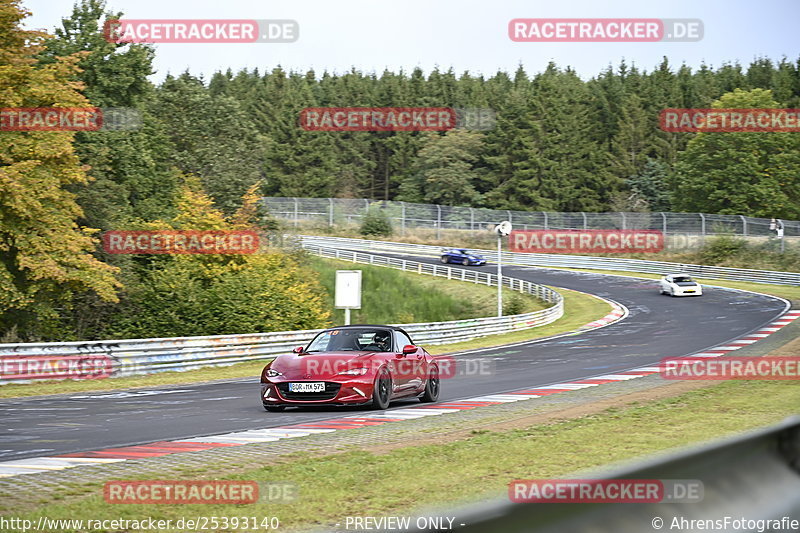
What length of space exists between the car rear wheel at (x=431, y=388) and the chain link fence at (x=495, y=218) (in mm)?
54215

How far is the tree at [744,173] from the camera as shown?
302 feet

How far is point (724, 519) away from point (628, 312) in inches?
1791

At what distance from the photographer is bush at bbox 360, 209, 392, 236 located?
281ft

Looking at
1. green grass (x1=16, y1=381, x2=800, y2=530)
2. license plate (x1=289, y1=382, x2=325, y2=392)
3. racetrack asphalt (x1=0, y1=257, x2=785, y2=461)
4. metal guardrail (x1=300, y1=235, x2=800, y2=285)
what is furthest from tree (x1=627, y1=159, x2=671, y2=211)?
license plate (x1=289, y1=382, x2=325, y2=392)

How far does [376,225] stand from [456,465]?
7705cm

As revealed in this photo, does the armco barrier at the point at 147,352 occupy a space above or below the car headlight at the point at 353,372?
below

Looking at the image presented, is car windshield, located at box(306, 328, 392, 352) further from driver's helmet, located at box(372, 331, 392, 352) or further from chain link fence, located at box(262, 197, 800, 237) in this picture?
chain link fence, located at box(262, 197, 800, 237)

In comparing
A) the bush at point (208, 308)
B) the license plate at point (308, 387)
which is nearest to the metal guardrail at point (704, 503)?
the license plate at point (308, 387)

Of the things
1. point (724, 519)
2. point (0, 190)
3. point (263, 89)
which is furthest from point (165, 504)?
point (263, 89)

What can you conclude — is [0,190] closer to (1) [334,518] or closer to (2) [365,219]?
(1) [334,518]

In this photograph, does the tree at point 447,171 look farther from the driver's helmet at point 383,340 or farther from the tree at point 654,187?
the driver's helmet at point 383,340

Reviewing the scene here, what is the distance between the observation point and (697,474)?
3.42 m

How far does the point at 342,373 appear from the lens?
48.3ft

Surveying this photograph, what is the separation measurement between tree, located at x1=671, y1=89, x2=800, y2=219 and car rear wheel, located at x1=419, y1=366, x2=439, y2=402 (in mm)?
82232
